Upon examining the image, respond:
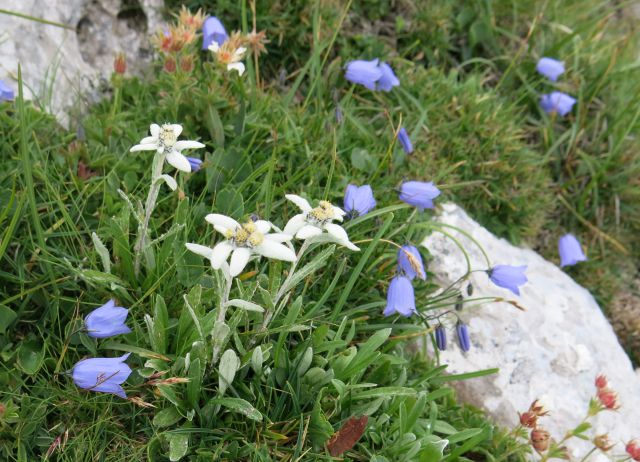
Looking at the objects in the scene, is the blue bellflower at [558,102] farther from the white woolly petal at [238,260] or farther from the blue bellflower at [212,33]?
the white woolly petal at [238,260]

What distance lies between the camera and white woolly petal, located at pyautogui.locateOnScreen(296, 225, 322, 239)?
203 cm

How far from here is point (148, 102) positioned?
3.59 m

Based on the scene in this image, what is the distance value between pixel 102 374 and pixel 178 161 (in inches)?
31.4

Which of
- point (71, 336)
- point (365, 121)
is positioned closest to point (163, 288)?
point (71, 336)

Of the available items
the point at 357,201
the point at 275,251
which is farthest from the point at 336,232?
the point at 357,201

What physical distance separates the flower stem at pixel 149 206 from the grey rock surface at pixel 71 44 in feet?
3.73

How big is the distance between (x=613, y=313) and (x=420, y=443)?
2.45m

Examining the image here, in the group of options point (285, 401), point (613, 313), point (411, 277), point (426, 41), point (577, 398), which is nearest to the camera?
point (285, 401)

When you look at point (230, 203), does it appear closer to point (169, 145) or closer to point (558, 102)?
point (169, 145)

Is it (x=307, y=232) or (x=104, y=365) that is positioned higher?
(x=307, y=232)

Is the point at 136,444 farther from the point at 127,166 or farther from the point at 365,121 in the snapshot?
the point at 365,121

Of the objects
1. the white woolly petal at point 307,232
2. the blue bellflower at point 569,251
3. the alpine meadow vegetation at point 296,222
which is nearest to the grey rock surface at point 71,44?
the alpine meadow vegetation at point 296,222

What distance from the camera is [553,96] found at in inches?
183

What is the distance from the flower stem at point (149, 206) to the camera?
236cm
